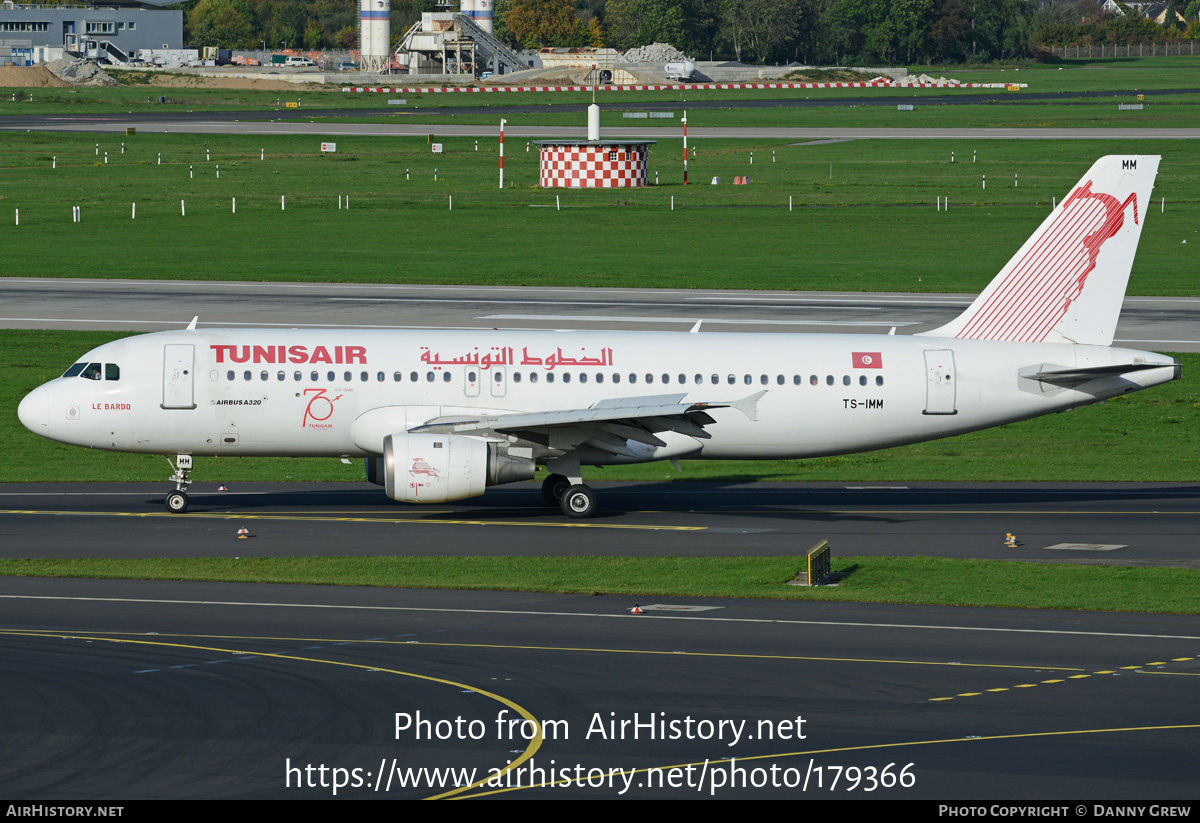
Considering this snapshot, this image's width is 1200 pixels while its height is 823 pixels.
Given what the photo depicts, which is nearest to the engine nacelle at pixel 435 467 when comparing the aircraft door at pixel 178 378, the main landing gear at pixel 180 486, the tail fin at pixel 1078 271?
the aircraft door at pixel 178 378

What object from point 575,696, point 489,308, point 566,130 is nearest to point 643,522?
point 575,696

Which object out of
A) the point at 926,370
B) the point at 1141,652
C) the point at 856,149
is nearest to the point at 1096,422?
the point at 926,370

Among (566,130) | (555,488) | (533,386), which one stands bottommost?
(555,488)

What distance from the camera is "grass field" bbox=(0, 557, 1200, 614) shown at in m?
31.1

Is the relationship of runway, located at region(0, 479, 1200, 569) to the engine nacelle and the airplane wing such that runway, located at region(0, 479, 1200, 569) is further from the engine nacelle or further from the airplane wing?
the airplane wing

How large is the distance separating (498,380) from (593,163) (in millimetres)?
80906

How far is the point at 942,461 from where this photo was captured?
48219 mm

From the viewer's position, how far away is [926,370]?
40.1 metres

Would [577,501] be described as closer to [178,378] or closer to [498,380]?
[498,380]

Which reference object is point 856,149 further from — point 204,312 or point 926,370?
point 926,370

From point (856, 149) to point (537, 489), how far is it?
109 metres

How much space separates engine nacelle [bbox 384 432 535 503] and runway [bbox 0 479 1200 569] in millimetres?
1119

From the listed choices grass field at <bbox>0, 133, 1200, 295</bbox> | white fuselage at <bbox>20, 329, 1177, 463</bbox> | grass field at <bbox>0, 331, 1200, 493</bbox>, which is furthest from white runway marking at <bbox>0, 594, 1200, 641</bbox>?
grass field at <bbox>0, 133, 1200, 295</bbox>
